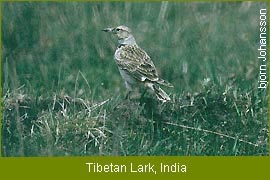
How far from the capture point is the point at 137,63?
9867 mm

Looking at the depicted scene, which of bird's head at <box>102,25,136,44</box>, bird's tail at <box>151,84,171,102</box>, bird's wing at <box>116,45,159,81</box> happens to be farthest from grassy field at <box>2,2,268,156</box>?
bird's head at <box>102,25,136,44</box>

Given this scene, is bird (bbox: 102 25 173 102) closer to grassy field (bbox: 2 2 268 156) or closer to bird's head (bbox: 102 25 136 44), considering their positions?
bird's head (bbox: 102 25 136 44)

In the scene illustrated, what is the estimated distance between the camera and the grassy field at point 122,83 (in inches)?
361

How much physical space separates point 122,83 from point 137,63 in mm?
507

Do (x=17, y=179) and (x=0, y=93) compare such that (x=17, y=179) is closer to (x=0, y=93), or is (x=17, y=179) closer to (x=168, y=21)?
(x=0, y=93)

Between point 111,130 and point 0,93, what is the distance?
112cm

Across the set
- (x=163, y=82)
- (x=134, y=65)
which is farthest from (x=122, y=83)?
(x=163, y=82)

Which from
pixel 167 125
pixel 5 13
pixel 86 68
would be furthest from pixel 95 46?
pixel 167 125

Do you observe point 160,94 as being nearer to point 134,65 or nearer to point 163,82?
point 163,82

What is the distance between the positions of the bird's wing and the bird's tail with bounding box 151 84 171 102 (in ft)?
0.31

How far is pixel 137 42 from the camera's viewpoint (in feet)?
35.2

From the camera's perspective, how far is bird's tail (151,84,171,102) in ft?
→ 31.3

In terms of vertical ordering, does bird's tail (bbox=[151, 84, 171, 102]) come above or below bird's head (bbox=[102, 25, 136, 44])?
below

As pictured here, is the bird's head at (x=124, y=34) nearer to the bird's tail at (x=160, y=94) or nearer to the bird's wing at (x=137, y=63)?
the bird's wing at (x=137, y=63)
